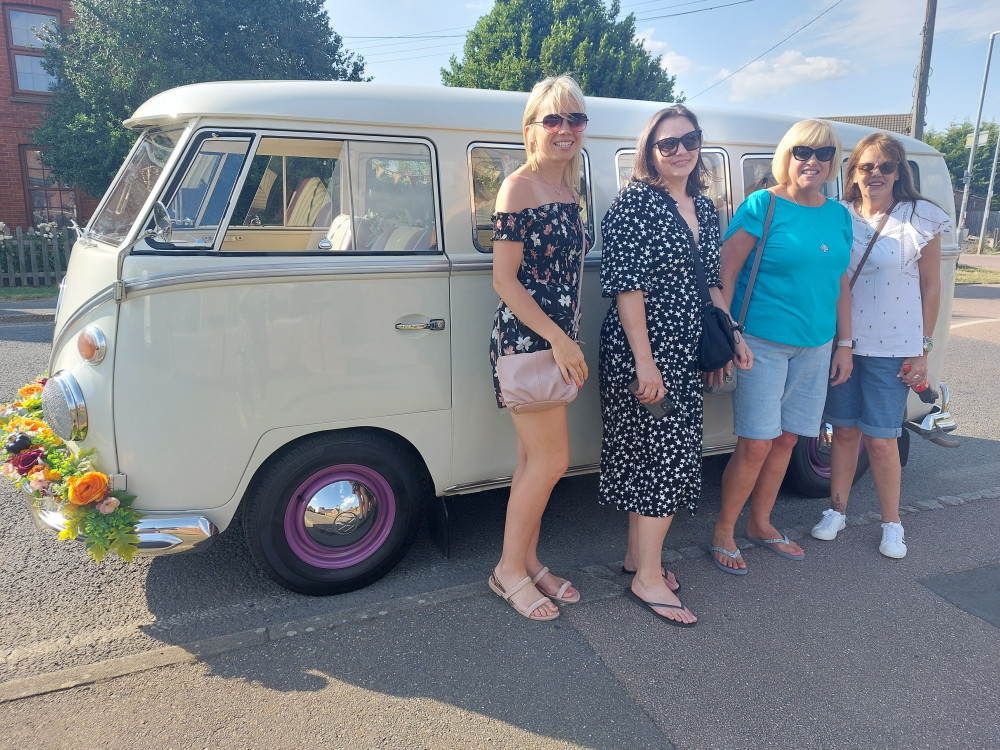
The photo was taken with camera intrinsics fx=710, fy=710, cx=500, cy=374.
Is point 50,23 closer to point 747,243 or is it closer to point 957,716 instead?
point 747,243

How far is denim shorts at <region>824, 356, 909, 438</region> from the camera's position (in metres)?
3.82

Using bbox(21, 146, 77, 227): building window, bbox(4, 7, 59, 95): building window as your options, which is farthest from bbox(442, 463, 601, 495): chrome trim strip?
bbox(4, 7, 59, 95): building window

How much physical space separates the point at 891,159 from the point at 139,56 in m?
14.7

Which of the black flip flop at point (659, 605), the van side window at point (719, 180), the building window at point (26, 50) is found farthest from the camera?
the building window at point (26, 50)

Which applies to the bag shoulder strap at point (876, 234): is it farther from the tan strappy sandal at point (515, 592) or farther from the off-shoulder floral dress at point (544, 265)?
the tan strappy sandal at point (515, 592)

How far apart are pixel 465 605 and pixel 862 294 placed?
2655 mm

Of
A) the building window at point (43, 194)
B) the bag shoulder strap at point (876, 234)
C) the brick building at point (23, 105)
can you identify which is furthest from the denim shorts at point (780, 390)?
the building window at point (43, 194)

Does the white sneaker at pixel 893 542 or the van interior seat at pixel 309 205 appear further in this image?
the white sneaker at pixel 893 542

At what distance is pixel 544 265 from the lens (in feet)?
9.58

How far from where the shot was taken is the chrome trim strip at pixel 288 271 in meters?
2.77

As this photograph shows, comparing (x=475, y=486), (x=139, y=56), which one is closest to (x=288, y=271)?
(x=475, y=486)

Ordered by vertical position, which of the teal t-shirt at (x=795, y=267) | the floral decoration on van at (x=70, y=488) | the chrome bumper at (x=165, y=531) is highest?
the teal t-shirt at (x=795, y=267)

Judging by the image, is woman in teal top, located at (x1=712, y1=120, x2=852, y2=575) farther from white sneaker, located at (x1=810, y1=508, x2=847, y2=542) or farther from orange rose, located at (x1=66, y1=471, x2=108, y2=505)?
orange rose, located at (x1=66, y1=471, x2=108, y2=505)

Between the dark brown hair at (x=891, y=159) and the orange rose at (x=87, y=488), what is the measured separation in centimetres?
A: 392
